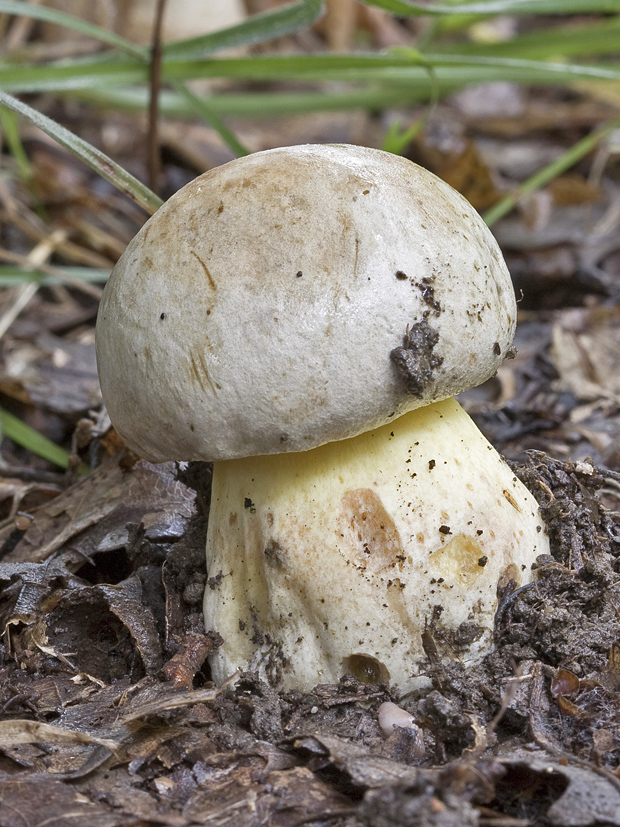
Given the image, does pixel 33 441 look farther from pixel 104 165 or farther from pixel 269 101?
pixel 269 101

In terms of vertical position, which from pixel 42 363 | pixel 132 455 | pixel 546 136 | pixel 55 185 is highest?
pixel 55 185

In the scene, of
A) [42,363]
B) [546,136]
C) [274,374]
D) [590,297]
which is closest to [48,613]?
[274,374]

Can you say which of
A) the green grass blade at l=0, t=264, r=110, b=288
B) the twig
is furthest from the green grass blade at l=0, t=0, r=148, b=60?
the green grass blade at l=0, t=264, r=110, b=288

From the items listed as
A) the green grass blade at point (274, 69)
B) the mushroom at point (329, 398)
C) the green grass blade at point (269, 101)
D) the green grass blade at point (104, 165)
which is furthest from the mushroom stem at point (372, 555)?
the green grass blade at point (269, 101)

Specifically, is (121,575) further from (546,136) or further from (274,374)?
(546,136)

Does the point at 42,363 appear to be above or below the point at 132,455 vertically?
above

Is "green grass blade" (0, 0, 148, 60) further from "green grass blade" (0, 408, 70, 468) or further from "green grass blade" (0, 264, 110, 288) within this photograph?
"green grass blade" (0, 408, 70, 468)

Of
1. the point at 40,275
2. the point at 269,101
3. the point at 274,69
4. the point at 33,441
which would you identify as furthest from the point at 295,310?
the point at 269,101
